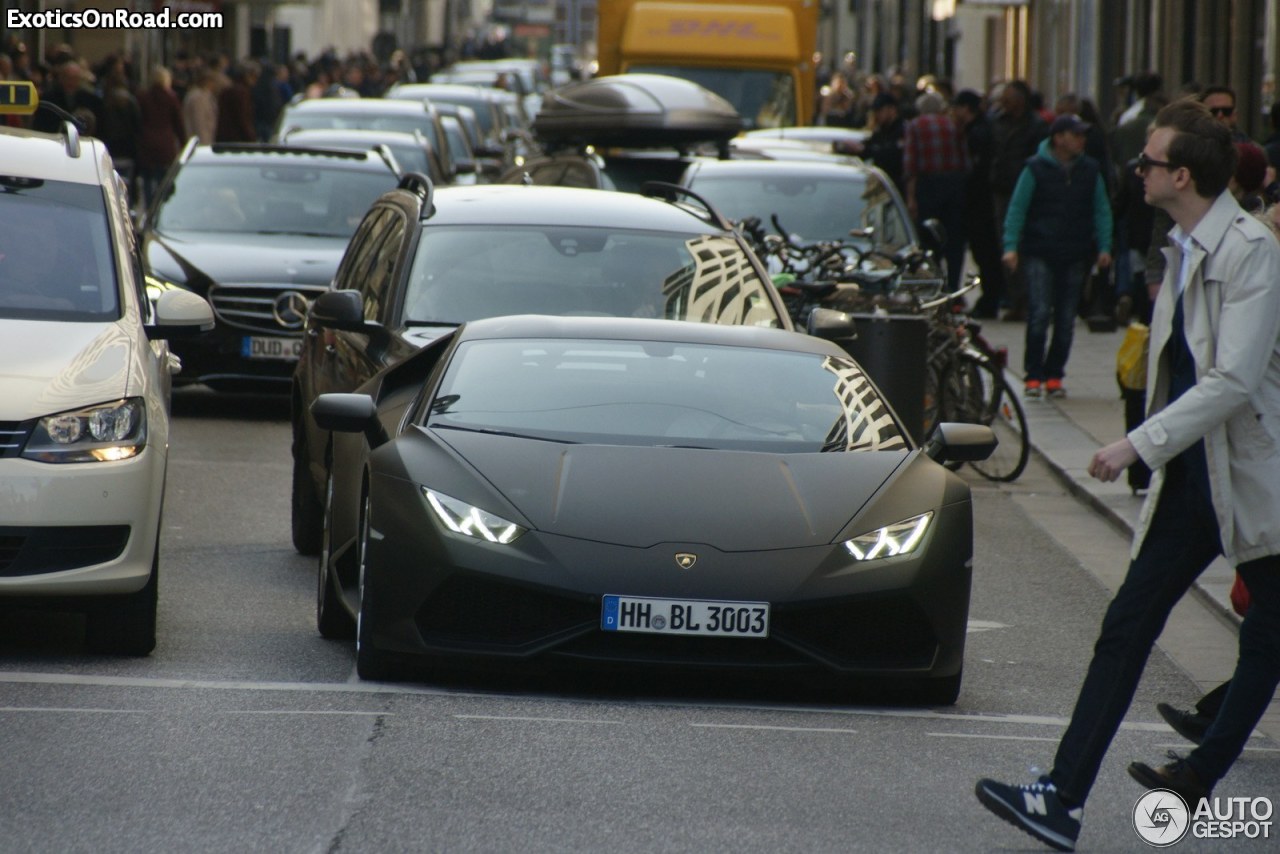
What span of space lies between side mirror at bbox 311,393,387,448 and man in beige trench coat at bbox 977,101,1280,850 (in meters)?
2.89

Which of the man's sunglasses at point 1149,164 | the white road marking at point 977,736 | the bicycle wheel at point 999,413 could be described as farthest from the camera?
the bicycle wheel at point 999,413

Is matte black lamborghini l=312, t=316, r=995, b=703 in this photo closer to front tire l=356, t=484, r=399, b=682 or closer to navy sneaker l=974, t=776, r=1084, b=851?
front tire l=356, t=484, r=399, b=682

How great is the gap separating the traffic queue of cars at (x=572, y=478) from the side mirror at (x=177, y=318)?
0.01 metres

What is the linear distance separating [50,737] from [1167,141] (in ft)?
10.7

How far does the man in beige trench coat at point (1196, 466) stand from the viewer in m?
5.61

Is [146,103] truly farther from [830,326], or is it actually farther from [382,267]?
[830,326]

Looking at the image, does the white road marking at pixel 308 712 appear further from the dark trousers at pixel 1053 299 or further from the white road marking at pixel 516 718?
the dark trousers at pixel 1053 299

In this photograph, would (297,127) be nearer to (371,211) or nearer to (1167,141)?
(371,211)

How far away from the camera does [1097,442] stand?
14680mm

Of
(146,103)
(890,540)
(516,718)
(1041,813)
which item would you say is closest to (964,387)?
(890,540)

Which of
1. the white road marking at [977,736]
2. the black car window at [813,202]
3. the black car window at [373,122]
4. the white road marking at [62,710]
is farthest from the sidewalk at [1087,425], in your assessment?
the black car window at [373,122]

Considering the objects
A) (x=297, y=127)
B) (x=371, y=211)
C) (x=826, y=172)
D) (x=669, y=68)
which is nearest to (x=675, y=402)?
(x=371, y=211)

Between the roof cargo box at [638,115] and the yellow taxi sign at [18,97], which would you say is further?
the roof cargo box at [638,115]

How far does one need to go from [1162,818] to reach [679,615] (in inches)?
66.3
